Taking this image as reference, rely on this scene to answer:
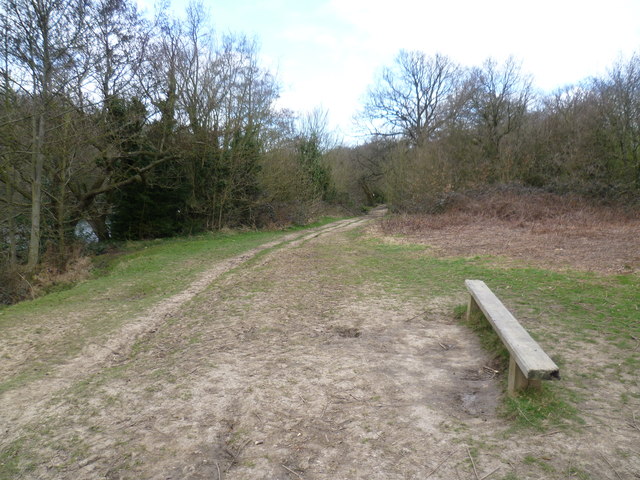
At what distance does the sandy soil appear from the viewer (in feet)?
9.14

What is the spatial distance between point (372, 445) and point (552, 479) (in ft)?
3.65

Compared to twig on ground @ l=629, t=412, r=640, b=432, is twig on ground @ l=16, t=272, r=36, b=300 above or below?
below

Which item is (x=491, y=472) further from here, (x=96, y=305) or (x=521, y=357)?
(x=96, y=305)

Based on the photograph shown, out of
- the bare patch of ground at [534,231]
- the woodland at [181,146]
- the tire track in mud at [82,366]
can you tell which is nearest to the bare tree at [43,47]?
the woodland at [181,146]

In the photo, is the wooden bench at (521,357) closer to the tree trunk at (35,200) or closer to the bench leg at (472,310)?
the bench leg at (472,310)

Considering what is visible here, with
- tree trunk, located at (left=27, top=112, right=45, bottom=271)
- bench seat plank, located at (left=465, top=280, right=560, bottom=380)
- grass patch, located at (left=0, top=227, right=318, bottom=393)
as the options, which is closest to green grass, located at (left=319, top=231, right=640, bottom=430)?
bench seat plank, located at (left=465, top=280, right=560, bottom=380)

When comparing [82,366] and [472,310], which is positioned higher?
[472,310]

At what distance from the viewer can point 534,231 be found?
1490 centimetres

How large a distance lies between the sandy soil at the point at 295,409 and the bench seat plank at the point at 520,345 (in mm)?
412

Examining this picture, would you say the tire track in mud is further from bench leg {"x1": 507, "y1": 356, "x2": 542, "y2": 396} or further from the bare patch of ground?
the bare patch of ground

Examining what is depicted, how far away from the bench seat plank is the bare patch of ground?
5.07m

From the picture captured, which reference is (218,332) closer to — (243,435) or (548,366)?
(243,435)

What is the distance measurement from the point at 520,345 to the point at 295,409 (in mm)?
1950

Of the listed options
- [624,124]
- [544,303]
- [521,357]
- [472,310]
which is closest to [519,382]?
[521,357]
